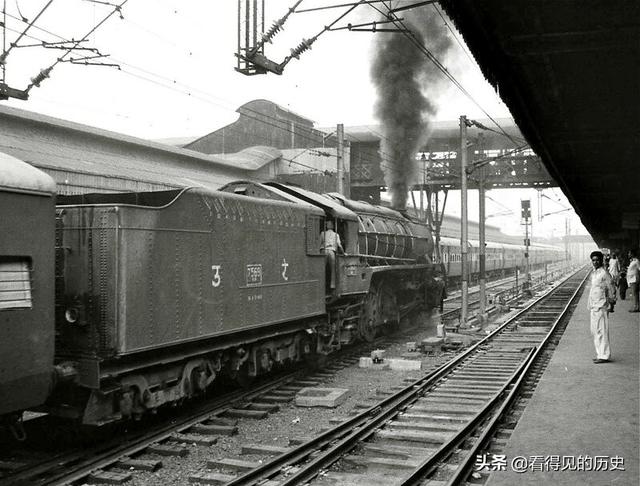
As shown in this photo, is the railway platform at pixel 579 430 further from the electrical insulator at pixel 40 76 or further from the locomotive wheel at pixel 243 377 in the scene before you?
the electrical insulator at pixel 40 76

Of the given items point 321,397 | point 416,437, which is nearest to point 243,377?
point 321,397

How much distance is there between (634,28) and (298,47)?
15.6 ft

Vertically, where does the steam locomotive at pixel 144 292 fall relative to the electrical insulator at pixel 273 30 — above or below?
below

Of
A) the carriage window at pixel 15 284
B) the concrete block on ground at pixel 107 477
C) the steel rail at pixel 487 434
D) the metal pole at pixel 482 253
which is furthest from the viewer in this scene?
the metal pole at pixel 482 253

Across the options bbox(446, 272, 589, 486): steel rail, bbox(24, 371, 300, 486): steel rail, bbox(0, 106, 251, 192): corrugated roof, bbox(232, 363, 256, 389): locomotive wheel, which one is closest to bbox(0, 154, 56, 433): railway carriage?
bbox(24, 371, 300, 486): steel rail

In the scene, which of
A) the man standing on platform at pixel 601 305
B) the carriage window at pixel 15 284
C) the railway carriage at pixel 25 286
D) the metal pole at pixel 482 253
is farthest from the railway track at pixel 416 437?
the metal pole at pixel 482 253

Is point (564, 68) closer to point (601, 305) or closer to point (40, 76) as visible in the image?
point (601, 305)

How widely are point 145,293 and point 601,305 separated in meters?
6.46

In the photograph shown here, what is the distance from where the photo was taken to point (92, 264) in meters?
5.87

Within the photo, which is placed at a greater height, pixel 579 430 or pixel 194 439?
pixel 579 430

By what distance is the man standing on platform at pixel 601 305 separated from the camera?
8836mm

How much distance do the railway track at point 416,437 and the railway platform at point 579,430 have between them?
483 mm

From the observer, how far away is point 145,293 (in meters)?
6.12

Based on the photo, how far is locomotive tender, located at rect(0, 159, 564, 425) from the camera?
4.96 m
